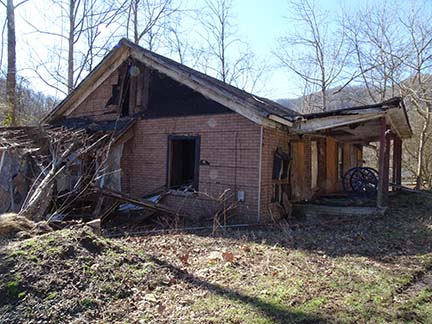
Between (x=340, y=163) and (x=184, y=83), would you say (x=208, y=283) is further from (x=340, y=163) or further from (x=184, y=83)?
(x=340, y=163)

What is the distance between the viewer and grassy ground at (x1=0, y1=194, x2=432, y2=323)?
3391mm

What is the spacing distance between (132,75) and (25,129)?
3783mm

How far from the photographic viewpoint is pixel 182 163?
11844mm

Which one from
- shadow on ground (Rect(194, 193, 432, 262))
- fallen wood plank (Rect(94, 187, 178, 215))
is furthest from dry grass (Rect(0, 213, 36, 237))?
shadow on ground (Rect(194, 193, 432, 262))

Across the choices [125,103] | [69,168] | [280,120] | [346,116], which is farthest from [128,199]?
[346,116]

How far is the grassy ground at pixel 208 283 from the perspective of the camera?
3391 mm

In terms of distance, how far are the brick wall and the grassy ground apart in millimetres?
2902

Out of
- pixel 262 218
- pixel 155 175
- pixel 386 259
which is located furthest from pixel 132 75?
pixel 386 259

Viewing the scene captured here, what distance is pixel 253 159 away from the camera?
8.66 m

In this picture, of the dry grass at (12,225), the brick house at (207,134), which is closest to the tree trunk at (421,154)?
the brick house at (207,134)

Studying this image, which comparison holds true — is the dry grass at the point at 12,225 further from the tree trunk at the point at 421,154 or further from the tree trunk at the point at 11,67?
the tree trunk at the point at 421,154

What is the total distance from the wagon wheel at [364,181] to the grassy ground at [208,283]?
510cm

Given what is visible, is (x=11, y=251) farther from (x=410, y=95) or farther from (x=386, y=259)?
(x=410, y=95)

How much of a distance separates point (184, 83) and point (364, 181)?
21.7 ft
